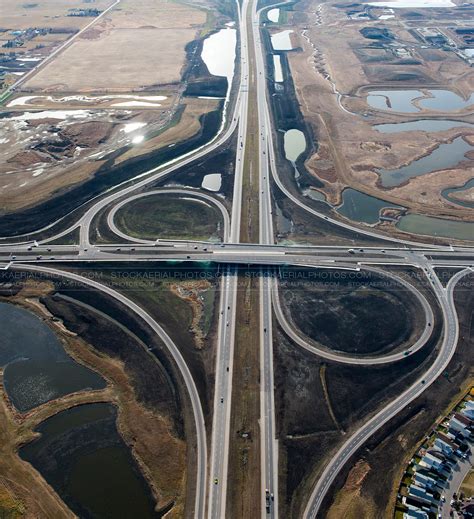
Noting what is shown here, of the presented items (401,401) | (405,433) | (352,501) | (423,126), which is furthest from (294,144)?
(352,501)

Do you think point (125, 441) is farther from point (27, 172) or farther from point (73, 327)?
point (27, 172)

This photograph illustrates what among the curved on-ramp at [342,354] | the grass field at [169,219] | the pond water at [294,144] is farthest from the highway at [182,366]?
the pond water at [294,144]

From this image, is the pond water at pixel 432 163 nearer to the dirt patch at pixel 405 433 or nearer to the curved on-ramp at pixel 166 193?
the curved on-ramp at pixel 166 193

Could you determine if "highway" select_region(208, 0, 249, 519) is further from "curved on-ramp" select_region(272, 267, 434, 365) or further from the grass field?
"curved on-ramp" select_region(272, 267, 434, 365)

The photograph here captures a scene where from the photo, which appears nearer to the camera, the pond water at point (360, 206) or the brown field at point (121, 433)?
the brown field at point (121, 433)

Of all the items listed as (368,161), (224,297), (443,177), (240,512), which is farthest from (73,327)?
(443,177)

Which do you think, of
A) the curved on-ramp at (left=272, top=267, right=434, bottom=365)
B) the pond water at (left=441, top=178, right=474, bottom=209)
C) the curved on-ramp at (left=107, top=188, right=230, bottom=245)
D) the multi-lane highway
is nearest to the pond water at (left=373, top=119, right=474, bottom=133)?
the pond water at (left=441, top=178, right=474, bottom=209)
